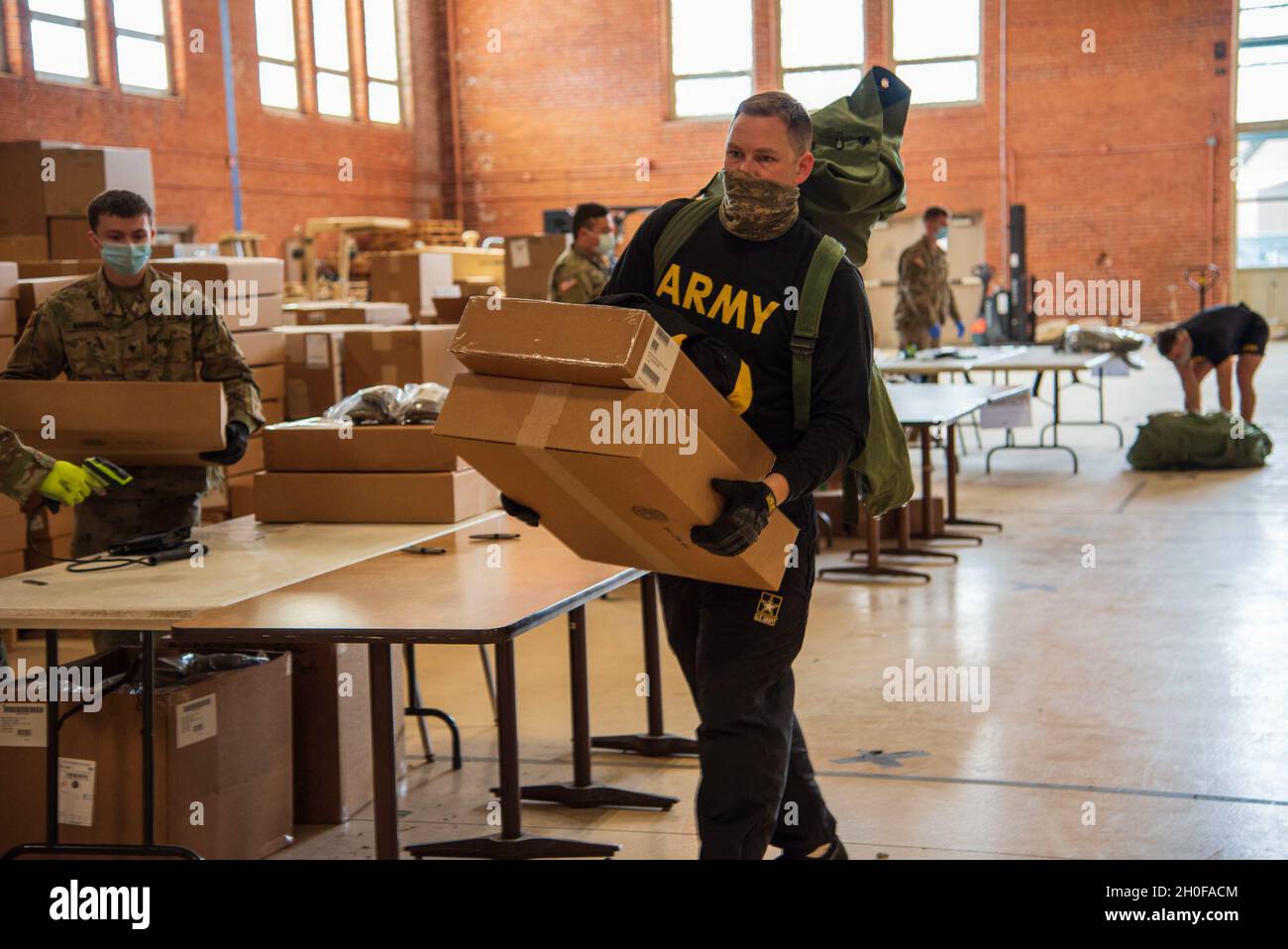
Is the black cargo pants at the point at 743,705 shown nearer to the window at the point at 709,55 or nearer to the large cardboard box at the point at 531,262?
the large cardboard box at the point at 531,262

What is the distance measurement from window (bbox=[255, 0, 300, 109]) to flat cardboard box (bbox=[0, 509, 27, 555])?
11161 mm

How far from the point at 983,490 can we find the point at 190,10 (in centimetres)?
987

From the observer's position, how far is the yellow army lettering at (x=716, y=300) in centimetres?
221

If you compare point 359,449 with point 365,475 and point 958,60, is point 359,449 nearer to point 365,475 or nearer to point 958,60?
point 365,475

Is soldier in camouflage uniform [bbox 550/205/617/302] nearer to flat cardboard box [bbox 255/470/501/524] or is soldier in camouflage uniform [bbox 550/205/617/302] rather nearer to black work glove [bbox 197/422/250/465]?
flat cardboard box [bbox 255/470/501/524]

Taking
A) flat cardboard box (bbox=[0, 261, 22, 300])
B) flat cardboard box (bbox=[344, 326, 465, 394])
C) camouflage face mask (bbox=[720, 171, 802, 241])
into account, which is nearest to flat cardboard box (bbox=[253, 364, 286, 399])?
flat cardboard box (bbox=[344, 326, 465, 394])

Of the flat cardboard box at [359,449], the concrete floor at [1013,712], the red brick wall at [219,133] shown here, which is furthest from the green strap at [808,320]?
the red brick wall at [219,133]

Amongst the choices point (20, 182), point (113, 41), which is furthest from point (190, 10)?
point (20, 182)

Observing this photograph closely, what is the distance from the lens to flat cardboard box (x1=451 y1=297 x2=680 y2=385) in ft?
6.38

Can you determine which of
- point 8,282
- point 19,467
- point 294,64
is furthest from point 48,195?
point 294,64

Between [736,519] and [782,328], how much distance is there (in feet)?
1.21

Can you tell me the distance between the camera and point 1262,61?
647 inches

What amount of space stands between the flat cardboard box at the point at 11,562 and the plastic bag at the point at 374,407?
1.79 m
